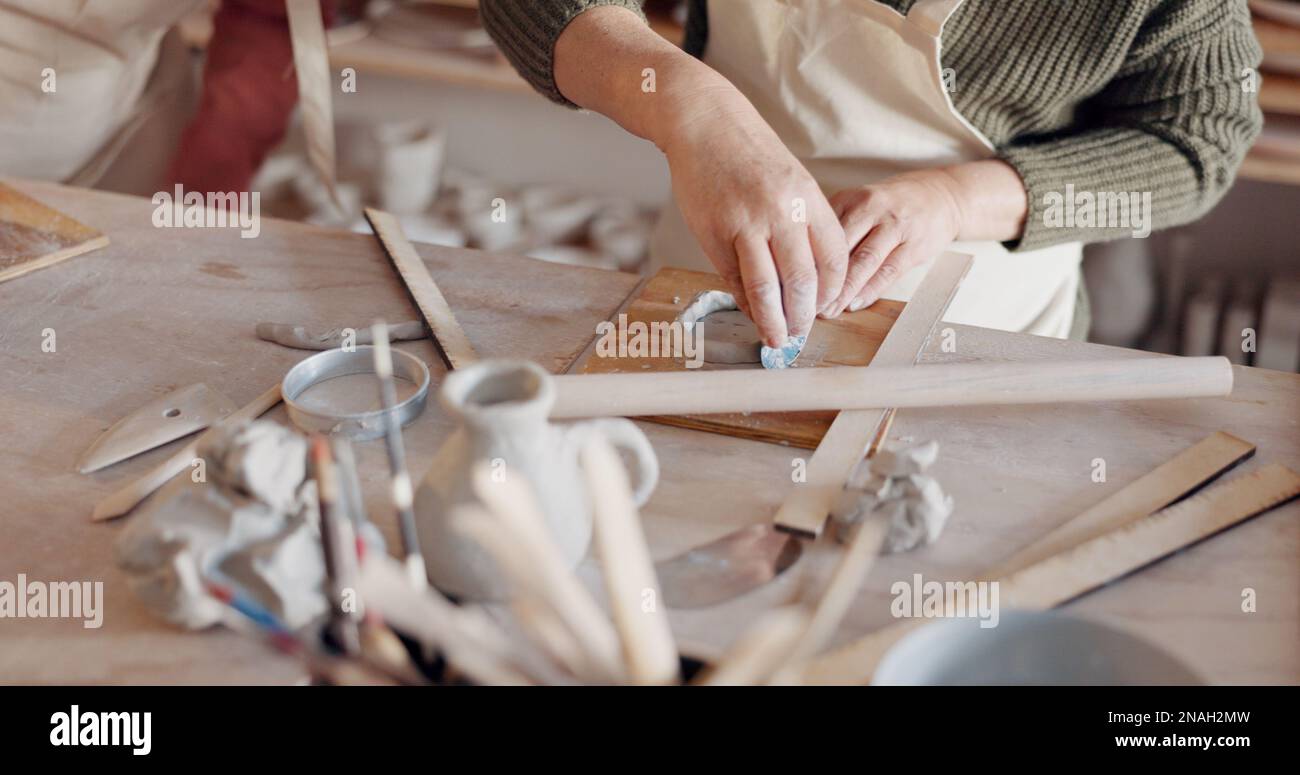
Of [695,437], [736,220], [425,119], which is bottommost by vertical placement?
[425,119]

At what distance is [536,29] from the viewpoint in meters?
1.11

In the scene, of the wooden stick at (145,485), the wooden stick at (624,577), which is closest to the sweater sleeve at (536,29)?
the wooden stick at (145,485)

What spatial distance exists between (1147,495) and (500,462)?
18.0 inches

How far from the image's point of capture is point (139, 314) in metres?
1.01

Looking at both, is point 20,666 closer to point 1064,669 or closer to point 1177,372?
point 1064,669

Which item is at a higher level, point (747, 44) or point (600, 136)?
point (747, 44)

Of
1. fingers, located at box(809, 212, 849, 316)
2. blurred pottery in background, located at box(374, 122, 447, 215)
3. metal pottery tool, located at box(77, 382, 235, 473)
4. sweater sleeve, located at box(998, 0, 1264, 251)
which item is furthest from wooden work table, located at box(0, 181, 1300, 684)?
blurred pottery in background, located at box(374, 122, 447, 215)

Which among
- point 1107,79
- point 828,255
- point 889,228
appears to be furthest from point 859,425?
point 1107,79

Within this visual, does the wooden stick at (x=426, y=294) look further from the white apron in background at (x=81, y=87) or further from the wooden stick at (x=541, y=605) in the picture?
the white apron in background at (x=81, y=87)

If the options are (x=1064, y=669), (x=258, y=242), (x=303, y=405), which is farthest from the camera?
(x=258, y=242)

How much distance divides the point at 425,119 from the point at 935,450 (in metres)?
2.01

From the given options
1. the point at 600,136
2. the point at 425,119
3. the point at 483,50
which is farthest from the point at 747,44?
the point at 425,119

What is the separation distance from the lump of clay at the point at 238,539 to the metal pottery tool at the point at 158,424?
20cm

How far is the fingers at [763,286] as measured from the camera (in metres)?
0.86
